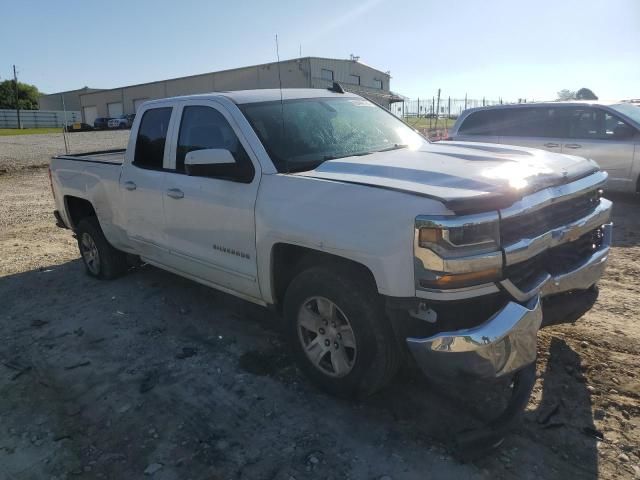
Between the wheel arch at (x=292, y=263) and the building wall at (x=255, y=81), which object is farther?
the building wall at (x=255, y=81)

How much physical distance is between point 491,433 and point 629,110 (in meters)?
8.10

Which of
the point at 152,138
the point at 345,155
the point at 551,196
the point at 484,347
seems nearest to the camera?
the point at 484,347

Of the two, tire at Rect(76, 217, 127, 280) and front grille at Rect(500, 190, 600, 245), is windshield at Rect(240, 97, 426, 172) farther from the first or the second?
tire at Rect(76, 217, 127, 280)

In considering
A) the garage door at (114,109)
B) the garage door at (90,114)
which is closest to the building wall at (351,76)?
the garage door at (114,109)

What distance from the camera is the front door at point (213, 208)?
365cm

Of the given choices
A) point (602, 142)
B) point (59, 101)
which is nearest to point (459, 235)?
point (602, 142)

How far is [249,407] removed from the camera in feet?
10.9

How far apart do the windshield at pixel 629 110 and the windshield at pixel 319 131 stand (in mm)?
5846

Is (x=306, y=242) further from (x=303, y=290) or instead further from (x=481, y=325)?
(x=481, y=325)

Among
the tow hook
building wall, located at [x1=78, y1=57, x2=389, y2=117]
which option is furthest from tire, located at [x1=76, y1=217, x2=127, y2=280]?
building wall, located at [x1=78, y1=57, x2=389, y2=117]

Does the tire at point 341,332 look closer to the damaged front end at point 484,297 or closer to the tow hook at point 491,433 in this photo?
the damaged front end at point 484,297

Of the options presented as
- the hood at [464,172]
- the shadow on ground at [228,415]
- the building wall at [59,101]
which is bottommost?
the shadow on ground at [228,415]

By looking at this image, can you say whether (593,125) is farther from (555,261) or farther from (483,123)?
(555,261)

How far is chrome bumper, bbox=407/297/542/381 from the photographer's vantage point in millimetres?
2560
